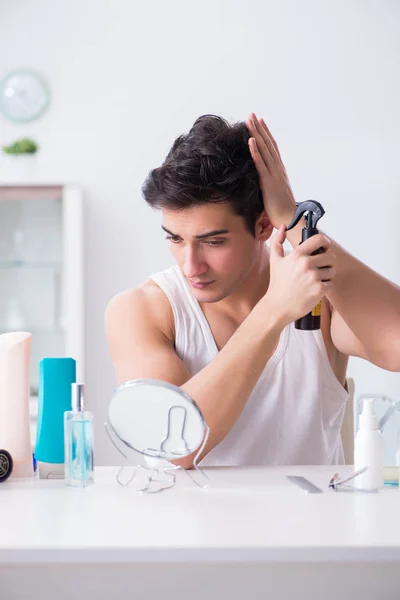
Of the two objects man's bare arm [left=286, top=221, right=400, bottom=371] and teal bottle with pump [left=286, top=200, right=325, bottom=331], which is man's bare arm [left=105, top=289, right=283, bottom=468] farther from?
man's bare arm [left=286, top=221, right=400, bottom=371]

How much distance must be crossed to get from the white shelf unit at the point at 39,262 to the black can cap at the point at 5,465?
1.95m

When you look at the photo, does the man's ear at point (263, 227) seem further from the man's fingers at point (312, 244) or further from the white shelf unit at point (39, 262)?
the white shelf unit at point (39, 262)

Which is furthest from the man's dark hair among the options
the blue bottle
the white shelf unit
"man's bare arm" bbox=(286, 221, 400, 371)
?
the white shelf unit

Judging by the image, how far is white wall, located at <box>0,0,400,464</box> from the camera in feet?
11.3

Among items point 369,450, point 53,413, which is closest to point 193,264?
point 53,413

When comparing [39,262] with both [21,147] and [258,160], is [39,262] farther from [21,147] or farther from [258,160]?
[258,160]

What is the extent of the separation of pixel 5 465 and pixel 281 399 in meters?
0.61

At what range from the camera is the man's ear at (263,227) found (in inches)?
63.6

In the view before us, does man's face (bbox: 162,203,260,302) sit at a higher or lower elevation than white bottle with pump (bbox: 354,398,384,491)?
higher

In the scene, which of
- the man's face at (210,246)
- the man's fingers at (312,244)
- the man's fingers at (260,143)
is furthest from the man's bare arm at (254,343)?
the man's fingers at (260,143)

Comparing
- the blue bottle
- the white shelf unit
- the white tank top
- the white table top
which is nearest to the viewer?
the white table top

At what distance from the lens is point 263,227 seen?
1.63 m

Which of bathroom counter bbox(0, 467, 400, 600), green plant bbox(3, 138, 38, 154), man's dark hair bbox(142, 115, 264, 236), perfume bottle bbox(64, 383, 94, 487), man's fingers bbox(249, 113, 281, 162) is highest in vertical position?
green plant bbox(3, 138, 38, 154)

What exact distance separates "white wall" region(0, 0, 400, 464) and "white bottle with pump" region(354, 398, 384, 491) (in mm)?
2315
